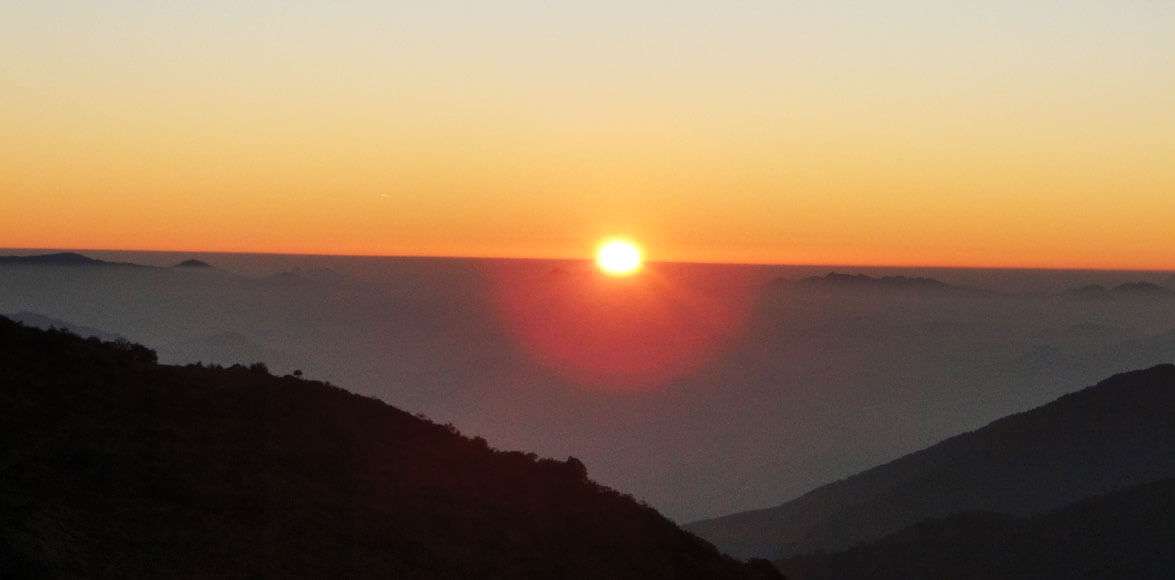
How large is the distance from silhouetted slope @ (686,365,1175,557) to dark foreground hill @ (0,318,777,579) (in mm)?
59169

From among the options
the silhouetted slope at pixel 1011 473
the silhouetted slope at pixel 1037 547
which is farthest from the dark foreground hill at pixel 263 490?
the silhouetted slope at pixel 1011 473

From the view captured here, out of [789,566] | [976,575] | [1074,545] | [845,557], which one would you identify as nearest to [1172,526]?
[1074,545]

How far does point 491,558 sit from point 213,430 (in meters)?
7.20

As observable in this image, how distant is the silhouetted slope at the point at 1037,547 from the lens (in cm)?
6431

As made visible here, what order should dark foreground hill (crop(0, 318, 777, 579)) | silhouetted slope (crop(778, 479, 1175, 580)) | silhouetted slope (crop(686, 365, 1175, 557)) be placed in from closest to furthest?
dark foreground hill (crop(0, 318, 777, 579)) < silhouetted slope (crop(778, 479, 1175, 580)) < silhouetted slope (crop(686, 365, 1175, 557))

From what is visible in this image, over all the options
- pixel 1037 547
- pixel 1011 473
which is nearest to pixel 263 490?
pixel 1037 547

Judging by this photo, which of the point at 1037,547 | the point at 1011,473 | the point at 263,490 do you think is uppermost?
the point at 1011,473

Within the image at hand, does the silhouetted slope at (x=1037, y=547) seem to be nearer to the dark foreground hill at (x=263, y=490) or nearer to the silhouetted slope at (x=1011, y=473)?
the silhouetted slope at (x=1011, y=473)

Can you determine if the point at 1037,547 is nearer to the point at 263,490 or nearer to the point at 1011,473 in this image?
the point at 1011,473

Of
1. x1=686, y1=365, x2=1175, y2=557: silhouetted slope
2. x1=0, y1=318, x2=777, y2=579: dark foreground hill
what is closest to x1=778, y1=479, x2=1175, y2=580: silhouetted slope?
x1=686, y1=365, x2=1175, y2=557: silhouetted slope

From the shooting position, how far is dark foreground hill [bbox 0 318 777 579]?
2022 centimetres

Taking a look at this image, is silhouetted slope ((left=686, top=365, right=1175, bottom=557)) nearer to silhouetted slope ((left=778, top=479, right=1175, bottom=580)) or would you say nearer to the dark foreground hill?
silhouetted slope ((left=778, top=479, right=1175, bottom=580))

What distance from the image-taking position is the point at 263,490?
77.4ft

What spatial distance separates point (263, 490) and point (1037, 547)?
54488 mm
